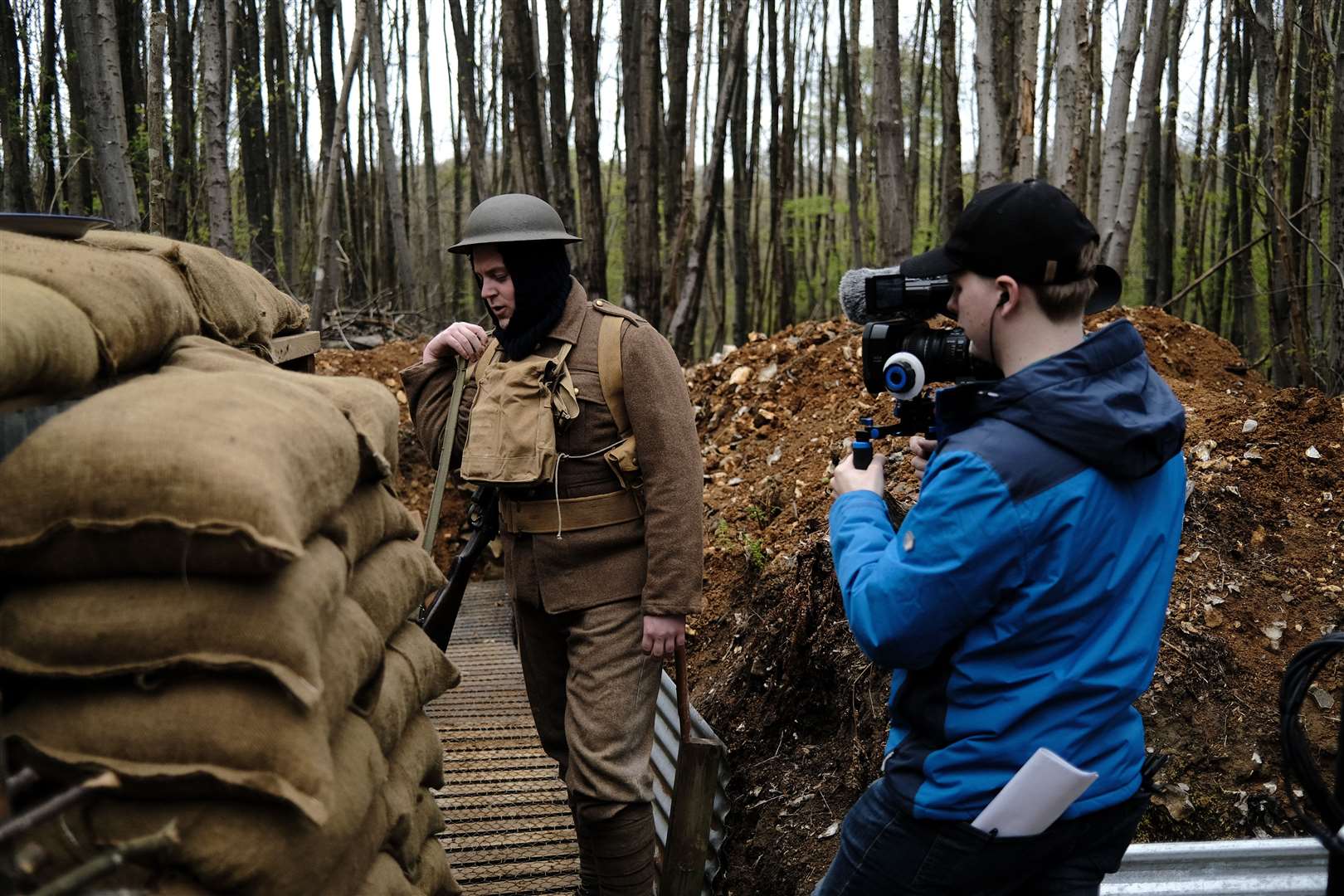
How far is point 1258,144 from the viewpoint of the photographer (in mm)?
16969

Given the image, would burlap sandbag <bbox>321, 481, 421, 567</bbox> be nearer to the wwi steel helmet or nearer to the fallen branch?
the fallen branch

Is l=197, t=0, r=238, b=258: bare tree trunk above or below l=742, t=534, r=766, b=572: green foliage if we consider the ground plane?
above

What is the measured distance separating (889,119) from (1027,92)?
1281mm

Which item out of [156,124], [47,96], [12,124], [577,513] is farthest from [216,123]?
[47,96]

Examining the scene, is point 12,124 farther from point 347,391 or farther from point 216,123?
point 347,391

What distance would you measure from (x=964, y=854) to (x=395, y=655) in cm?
130

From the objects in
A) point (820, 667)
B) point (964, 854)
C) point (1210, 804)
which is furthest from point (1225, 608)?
point (964, 854)

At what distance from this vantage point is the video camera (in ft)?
7.40

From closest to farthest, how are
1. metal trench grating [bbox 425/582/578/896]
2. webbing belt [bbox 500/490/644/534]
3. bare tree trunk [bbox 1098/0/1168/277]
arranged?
webbing belt [bbox 500/490/644/534] → metal trench grating [bbox 425/582/578/896] → bare tree trunk [bbox 1098/0/1168/277]

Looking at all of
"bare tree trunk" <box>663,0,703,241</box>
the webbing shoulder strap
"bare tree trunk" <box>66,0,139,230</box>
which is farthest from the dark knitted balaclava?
"bare tree trunk" <box>663,0,703,241</box>

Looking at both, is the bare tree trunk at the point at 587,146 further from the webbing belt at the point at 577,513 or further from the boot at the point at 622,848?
the boot at the point at 622,848

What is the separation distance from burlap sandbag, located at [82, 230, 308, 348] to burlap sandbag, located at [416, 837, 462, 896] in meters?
1.35

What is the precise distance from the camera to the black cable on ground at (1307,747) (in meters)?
1.78

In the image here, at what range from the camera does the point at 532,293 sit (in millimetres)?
3426
